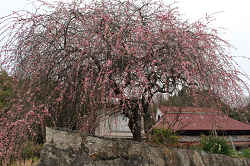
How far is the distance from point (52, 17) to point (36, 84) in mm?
1172

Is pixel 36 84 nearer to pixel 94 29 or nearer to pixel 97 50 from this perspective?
pixel 97 50

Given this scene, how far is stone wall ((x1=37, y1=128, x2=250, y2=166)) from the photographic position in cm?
143

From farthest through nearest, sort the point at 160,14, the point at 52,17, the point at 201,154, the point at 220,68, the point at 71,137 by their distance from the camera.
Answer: the point at 160,14
the point at 220,68
the point at 52,17
the point at 201,154
the point at 71,137

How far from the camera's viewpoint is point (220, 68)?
2.98 meters

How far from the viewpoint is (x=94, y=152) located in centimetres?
156

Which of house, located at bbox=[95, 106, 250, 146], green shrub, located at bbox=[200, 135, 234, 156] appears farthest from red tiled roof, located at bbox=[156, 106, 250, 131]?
green shrub, located at bbox=[200, 135, 234, 156]

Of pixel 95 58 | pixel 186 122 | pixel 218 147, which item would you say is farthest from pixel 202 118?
pixel 186 122

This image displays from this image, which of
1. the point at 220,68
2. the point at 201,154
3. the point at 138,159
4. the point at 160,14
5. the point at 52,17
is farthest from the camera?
the point at 160,14

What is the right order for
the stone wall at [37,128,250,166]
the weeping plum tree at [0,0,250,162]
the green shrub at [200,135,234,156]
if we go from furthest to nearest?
the green shrub at [200,135,234,156], the weeping plum tree at [0,0,250,162], the stone wall at [37,128,250,166]

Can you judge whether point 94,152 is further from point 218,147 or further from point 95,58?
point 218,147

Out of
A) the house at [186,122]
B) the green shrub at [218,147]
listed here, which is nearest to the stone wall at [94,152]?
the house at [186,122]

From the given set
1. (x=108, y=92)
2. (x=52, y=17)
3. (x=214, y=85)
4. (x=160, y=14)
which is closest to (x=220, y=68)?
(x=214, y=85)

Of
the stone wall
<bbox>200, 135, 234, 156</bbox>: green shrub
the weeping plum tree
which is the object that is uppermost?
the weeping plum tree

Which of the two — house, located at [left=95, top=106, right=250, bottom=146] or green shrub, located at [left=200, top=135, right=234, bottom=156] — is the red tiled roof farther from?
green shrub, located at [left=200, top=135, right=234, bottom=156]
